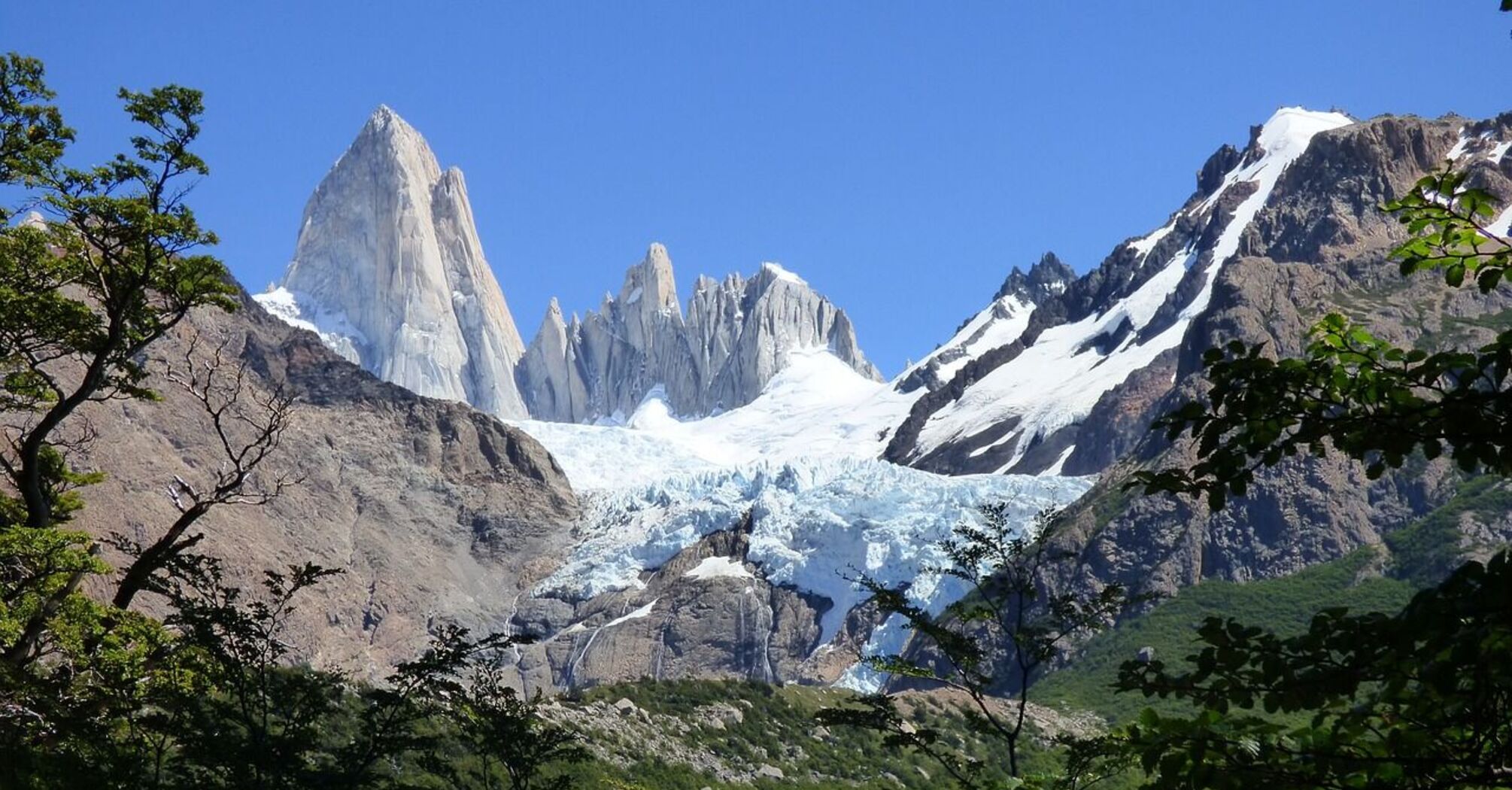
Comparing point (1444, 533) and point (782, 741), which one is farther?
point (1444, 533)

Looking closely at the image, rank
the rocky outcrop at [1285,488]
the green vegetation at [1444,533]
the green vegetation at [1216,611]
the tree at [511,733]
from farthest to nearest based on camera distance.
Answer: the rocky outcrop at [1285,488] < the green vegetation at [1444,533] < the green vegetation at [1216,611] < the tree at [511,733]

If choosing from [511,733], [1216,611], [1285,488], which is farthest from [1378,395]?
[1285,488]

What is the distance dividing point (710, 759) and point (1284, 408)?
259 ft

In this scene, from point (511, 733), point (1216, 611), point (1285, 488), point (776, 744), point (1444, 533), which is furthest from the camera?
point (1285, 488)

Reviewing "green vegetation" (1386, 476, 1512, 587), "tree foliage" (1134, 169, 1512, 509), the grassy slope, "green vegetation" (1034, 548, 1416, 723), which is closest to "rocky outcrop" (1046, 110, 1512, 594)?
"green vegetation" (1386, 476, 1512, 587)

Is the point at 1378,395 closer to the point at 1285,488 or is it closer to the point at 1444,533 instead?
the point at 1444,533

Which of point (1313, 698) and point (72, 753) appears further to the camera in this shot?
point (72, 753)

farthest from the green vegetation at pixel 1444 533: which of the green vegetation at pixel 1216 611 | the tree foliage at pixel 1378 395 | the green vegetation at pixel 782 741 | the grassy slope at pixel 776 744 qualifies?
the tree foliage at pixel 1378 395

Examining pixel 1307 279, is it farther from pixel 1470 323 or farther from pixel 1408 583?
pixel 1408 583

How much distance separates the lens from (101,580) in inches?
4313

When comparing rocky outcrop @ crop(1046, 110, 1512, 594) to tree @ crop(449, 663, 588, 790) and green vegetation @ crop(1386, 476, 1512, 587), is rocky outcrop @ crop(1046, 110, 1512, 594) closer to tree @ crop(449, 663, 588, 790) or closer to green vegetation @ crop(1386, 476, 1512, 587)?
green vegetation @ crop(1386, 476, 1512, 587)

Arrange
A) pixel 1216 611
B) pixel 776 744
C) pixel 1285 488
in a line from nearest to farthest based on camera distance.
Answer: pixel 776 744
pixel 1216 611
pixel 1285 488

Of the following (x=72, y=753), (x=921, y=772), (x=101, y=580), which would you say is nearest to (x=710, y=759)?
(x=921, y=772)

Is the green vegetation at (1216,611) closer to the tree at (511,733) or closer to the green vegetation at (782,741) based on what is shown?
the green vegetation at (782,741)
